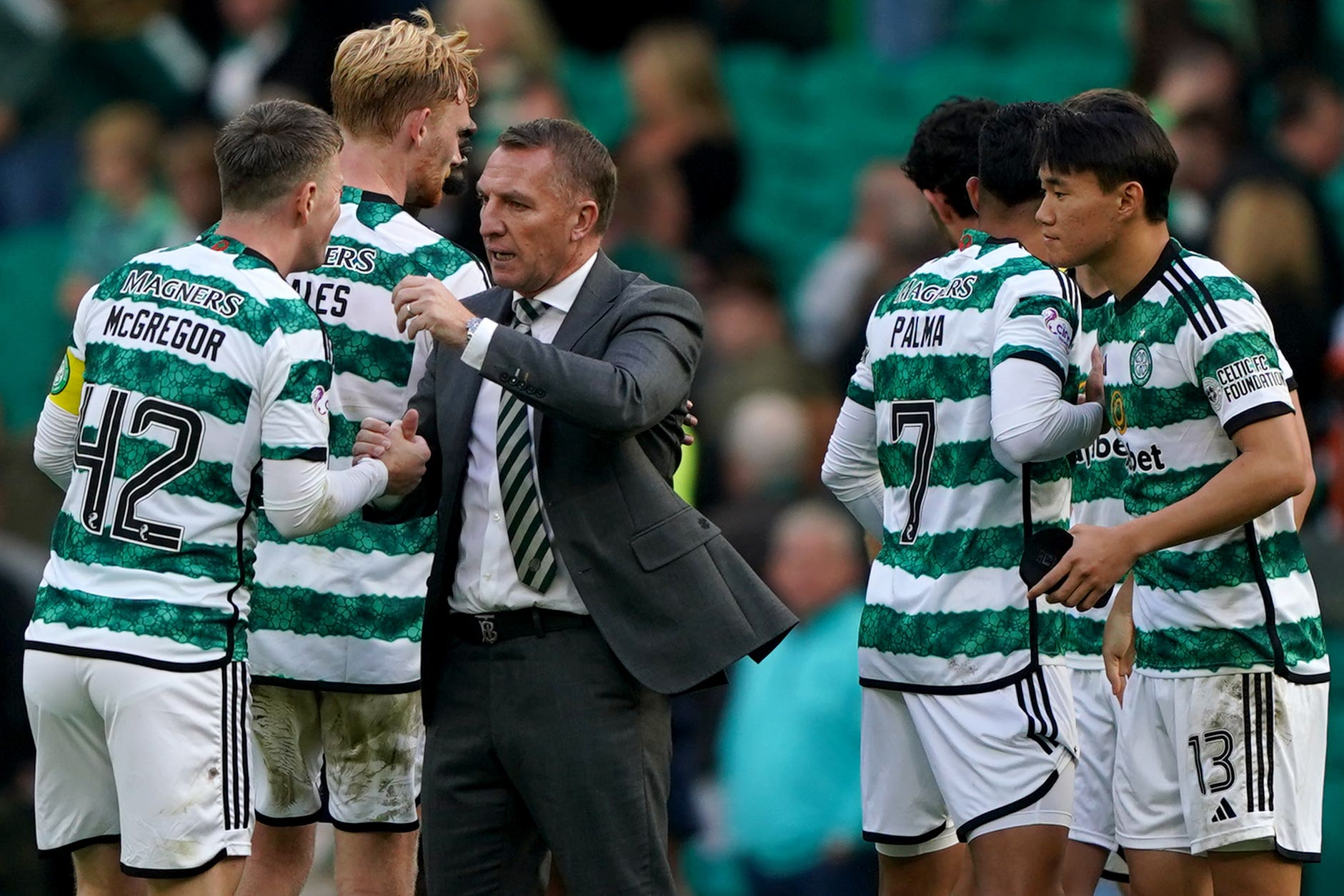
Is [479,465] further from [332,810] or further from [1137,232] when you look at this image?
[1137,232]

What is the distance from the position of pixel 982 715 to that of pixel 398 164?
214 centimetres

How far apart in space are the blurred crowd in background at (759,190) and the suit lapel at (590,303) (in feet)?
11.1

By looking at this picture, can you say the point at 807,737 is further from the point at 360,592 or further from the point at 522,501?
the point at 522,501

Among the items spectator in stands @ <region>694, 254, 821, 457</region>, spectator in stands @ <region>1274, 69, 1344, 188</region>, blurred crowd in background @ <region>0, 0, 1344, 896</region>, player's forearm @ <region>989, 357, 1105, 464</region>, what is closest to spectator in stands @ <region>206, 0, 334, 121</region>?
blurred crowd in background @ <region>0, 0, 1344, 896</region>

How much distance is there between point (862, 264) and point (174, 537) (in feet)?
20.0

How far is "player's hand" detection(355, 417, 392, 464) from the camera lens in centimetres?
443

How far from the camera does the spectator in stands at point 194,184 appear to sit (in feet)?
35.8

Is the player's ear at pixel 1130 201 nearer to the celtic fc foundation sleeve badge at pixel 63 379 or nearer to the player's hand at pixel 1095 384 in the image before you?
the player's hand at pixel 1095 384

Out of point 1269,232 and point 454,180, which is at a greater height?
point 1269,232

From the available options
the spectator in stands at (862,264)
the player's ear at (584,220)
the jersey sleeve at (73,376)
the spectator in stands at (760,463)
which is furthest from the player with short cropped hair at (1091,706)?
the spectator in stands at (862,264)

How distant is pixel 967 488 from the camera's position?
4605 millimetres

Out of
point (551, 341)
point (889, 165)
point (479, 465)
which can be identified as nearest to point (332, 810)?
point (479, 465)

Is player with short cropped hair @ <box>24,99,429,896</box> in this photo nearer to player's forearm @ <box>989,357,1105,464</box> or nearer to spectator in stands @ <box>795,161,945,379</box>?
player's forearm @ <box>989,357,1105,464</box>

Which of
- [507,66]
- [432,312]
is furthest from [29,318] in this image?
[432,312]
